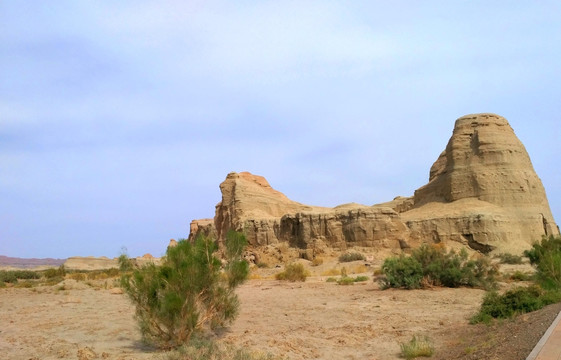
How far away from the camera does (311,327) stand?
11.6m

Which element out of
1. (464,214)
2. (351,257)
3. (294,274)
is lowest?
(294,274)

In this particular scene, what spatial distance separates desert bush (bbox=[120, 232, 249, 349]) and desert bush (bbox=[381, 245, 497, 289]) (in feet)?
33.9

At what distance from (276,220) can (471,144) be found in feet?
61.3

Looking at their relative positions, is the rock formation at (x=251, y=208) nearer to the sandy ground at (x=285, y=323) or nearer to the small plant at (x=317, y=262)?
the small plant at (x=317, y=262)

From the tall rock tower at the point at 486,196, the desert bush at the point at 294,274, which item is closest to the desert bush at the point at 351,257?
the tall rock tower at the point at 486,196

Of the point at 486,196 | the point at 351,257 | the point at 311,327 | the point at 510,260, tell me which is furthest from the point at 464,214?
the point at 311,327

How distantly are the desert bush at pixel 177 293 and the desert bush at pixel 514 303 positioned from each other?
20.6 ft

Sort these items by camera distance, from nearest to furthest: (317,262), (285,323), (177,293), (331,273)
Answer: (177,293) → (285,323) → (331,273) → (317,262)

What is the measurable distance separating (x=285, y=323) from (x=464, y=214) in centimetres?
2935

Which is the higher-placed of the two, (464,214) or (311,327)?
(464,214)

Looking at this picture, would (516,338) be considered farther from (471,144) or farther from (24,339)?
(471,144)

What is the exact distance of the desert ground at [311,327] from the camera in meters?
8.67

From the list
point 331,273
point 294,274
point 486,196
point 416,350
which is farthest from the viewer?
point 486,196

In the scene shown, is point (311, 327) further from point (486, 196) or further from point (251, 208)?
point (251, 208)
